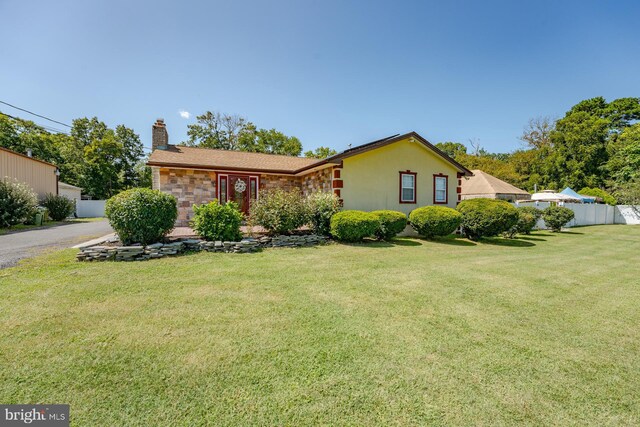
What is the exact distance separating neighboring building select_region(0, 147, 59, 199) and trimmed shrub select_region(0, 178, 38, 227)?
250 centimetres

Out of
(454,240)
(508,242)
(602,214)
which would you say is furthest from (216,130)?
(602,214)

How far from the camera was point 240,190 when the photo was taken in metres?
12.8

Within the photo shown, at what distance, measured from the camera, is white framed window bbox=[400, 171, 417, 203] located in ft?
41.2

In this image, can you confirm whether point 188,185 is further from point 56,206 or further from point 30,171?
point 30,171

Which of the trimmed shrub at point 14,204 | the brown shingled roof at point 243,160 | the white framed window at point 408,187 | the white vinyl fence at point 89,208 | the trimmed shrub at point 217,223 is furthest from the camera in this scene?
the white vinyl fence at point 89,208

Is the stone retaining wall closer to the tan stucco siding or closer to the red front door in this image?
the tan stucco siding

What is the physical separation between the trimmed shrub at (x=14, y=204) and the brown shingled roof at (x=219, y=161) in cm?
781

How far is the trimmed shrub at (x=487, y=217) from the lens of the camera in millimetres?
10578

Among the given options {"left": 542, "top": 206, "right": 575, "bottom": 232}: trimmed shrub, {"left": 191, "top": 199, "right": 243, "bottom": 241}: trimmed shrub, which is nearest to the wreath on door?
{"left": 191, "top": 199, "right": 243, "bottom": 241}: trimmed shrub

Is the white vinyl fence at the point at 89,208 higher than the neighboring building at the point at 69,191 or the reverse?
the reverse

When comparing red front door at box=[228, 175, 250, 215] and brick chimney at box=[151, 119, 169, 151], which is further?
brick chimney at box=[151, 119, 169, 151]

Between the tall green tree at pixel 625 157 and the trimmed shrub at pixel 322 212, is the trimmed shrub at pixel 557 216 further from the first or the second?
the tall green tree at pixel 625 157

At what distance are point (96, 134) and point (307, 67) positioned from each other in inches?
1342

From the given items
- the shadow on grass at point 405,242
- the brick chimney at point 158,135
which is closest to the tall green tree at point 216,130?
the brick chimney at point 158,135
